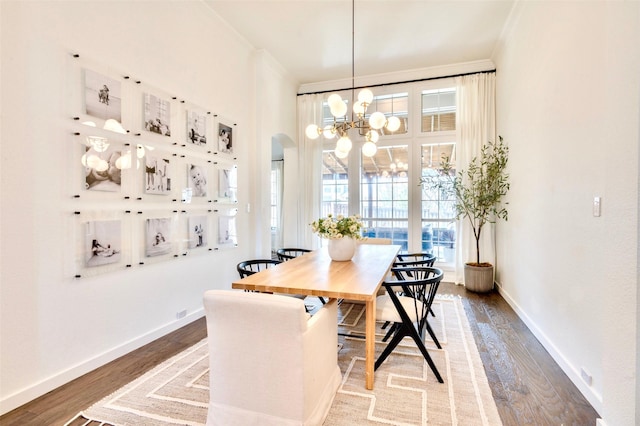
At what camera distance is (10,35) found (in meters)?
1.87

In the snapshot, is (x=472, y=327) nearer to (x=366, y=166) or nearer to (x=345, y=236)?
(x=345, y=236)

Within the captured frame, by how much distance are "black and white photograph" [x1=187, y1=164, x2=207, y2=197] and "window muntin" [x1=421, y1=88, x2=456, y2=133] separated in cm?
362

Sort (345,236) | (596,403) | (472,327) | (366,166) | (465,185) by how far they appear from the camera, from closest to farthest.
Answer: (596,403) < (345,236) < (472,327) < (465,185) < (366,166)

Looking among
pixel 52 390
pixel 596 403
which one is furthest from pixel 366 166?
pixel 52 390

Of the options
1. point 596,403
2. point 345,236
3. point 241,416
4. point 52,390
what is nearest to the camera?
point 241,416

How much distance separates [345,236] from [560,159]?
1.78 meters

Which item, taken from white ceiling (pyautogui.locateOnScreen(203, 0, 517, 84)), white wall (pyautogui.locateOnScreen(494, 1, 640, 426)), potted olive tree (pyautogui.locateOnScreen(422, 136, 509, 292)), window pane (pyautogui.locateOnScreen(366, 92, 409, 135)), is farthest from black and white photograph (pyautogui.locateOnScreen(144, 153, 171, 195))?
potted olive tree (pyautogui.locateOnScreen(422, 136, 509, 292))

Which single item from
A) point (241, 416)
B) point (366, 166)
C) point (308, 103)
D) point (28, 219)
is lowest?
point (241, 416)

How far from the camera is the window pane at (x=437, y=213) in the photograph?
5109 mm

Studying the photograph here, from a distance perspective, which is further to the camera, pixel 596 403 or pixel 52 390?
pixel 52 390

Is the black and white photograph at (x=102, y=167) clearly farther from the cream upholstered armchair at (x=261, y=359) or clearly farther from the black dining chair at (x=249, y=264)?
the cream upholstered armchair at (x=261, y=359)

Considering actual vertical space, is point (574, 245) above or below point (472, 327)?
above

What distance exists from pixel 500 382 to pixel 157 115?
347 cm

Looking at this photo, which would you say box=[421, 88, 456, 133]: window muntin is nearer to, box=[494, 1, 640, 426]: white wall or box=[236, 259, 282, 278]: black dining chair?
box=[494, 1, 640, 426]: white wall
